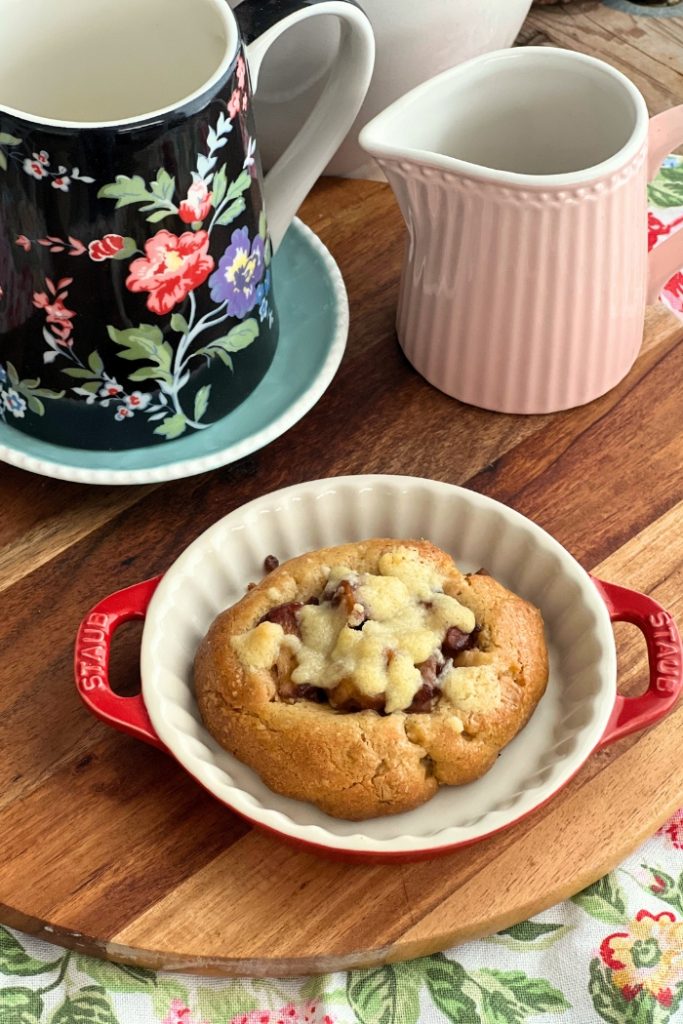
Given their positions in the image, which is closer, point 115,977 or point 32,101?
point 115,977

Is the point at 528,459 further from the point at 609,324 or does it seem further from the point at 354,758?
the point at 354,758

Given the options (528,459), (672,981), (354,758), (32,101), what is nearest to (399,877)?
(354,758)

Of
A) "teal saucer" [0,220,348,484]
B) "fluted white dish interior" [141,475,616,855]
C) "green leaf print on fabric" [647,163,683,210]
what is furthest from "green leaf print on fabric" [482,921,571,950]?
"green leaf print on fabric" [647,163,683,210]

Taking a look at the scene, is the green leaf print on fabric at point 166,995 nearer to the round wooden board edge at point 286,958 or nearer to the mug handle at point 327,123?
the round wooden board edge at point 286,958

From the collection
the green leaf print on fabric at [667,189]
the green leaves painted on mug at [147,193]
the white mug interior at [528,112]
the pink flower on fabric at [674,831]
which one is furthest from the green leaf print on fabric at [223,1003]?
the green leaf print on fabric at [667,189]

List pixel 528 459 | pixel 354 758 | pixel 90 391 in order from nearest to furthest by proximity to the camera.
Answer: pixel 354 758 < pixel 90 391 < pixel 528 459

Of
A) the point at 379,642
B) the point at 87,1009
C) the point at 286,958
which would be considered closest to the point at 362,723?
the point at 379,642

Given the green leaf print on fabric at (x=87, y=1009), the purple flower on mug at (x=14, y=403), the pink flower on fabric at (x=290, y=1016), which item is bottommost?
the pink flower on fabric at (x=290, y=1016)
